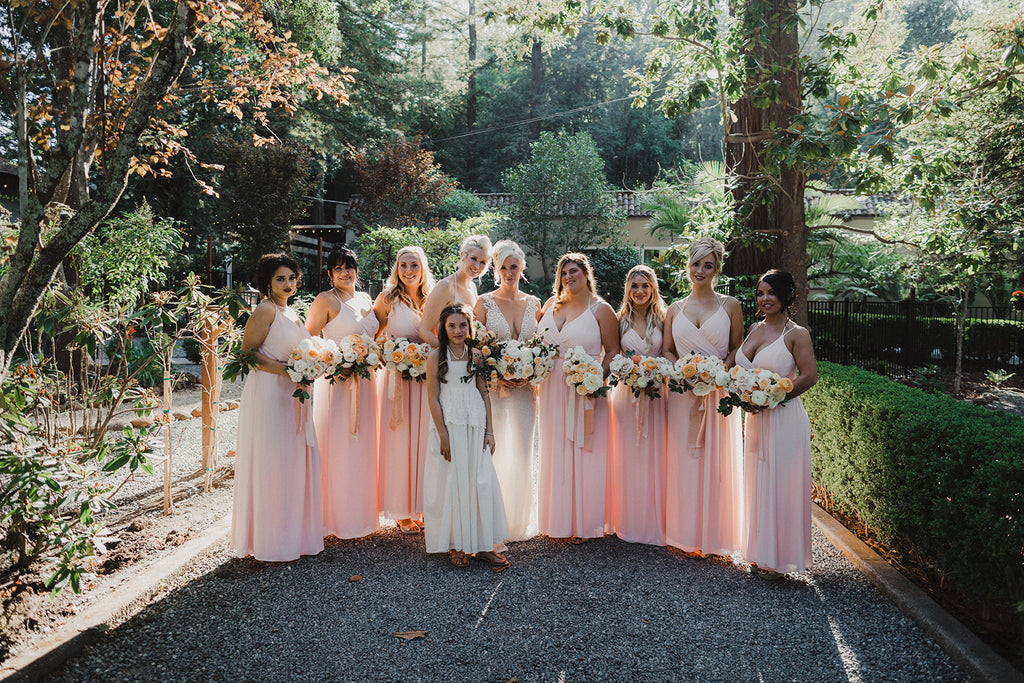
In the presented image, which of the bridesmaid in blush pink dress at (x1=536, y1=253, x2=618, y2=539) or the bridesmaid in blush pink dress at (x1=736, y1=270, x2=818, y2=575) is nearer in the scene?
the bridesmaid in blush pink dress at (x1=736, y1=270, x2=818, y2=575)

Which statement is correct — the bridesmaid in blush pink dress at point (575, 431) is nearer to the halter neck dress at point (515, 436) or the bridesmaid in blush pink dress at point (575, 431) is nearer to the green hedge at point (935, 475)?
the halter neck dress at point (515, 436)

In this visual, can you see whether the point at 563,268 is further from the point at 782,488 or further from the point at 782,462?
the point at 782,488

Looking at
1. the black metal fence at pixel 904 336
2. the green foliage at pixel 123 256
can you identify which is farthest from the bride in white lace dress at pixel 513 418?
the black metal fence at pixel 904 336

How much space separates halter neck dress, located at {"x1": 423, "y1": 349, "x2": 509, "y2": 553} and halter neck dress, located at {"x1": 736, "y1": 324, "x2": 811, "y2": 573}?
183 cm

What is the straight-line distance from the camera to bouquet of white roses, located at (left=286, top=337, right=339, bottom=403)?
15.1 feet

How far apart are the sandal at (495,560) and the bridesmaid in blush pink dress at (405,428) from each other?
877 millimetres

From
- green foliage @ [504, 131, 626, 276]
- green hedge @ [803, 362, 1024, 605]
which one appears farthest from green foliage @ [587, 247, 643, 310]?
green hedge @ [803, 362, 1024, 605]

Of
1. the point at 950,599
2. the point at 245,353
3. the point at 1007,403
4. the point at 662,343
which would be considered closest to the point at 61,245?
the point at 245,353

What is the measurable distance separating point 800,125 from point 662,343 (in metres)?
2.59

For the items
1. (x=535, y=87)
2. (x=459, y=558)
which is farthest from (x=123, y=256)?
(x=535, y=87)

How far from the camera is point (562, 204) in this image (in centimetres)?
2417

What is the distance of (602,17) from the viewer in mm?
7605

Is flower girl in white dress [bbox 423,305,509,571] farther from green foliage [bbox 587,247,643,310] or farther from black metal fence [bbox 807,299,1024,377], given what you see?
green foliage [bbox 587,247,643,310]

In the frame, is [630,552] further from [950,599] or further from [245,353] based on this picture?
[245,353]
